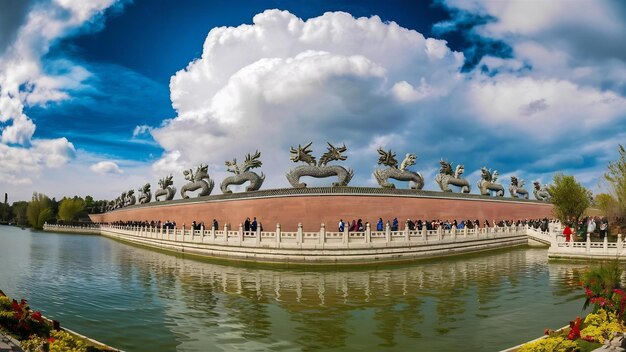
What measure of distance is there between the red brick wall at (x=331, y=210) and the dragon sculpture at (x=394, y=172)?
1.43m

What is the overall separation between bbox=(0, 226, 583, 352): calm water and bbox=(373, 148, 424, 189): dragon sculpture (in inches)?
412

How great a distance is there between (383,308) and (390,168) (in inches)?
794

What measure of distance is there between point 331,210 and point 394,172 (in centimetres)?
635

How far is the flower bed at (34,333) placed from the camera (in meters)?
6.20

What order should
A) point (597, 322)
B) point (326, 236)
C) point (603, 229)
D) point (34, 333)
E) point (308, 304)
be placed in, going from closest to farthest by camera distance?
point (34, 333) < point (597, 322) < point (308, 304) < point (326, 236) < point (603, 229)

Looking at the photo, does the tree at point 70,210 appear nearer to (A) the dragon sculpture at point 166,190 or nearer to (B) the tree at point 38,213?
(B) the tree at point 38,213

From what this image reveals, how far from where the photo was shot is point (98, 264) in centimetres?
2284

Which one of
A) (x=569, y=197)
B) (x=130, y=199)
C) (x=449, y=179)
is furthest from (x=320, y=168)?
(x=130, y=199)

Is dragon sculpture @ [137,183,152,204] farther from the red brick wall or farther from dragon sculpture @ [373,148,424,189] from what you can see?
dragon sculpture @ [373,148,424,189]

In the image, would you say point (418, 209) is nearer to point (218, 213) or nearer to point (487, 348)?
point (218, 213)

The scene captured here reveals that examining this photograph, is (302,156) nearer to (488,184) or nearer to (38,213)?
(488,184)

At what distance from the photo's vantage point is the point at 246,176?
32.1m

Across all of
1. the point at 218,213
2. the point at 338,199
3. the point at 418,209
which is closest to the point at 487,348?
the point at 338,199

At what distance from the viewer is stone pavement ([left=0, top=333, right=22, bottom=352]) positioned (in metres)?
5.99
